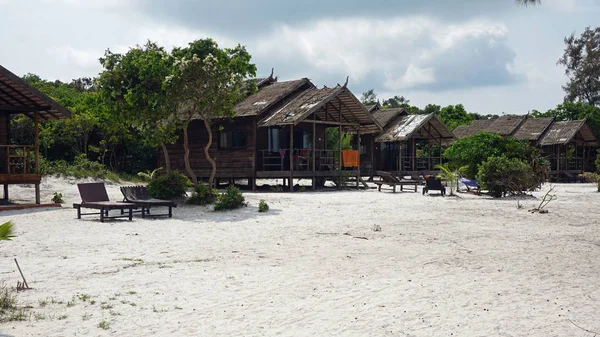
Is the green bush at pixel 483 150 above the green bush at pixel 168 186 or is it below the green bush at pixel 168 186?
above

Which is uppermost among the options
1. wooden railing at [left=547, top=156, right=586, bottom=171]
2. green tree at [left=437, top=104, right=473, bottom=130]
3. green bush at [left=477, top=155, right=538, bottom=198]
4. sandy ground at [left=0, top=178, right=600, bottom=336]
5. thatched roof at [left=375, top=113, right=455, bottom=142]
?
green tree at [left=437, top=104, right=473, bottom=130]

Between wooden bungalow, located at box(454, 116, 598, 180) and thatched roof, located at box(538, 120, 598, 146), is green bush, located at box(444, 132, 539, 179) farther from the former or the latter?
thatched roof, located at box(538, 120, 598, 146)

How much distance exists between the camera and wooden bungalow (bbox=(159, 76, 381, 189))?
80.3ft

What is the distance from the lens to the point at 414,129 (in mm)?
32688

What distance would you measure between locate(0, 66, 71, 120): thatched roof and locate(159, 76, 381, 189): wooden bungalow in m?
7.36

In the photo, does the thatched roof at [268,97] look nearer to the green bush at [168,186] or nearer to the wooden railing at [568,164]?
the green bush at [168,186]

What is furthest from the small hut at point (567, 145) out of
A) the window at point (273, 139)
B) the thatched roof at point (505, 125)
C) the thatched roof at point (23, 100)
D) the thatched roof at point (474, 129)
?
the thatched roof at point (23, 100)

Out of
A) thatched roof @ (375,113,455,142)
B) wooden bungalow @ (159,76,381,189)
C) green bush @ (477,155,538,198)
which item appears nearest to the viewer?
green bush @ (477,155,538,198)

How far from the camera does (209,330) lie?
527cm

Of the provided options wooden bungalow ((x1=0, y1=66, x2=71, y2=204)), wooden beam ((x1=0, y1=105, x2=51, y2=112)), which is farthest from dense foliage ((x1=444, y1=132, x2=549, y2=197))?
wooden beam ((x1=0, y1=105, x2=51, y2=112))

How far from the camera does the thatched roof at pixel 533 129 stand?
3959cm

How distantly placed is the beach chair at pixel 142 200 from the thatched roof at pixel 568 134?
30.9 meters

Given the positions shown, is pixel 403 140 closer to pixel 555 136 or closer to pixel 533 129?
pixel 533 129

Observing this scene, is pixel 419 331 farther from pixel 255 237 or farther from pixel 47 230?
pixel 47 230
